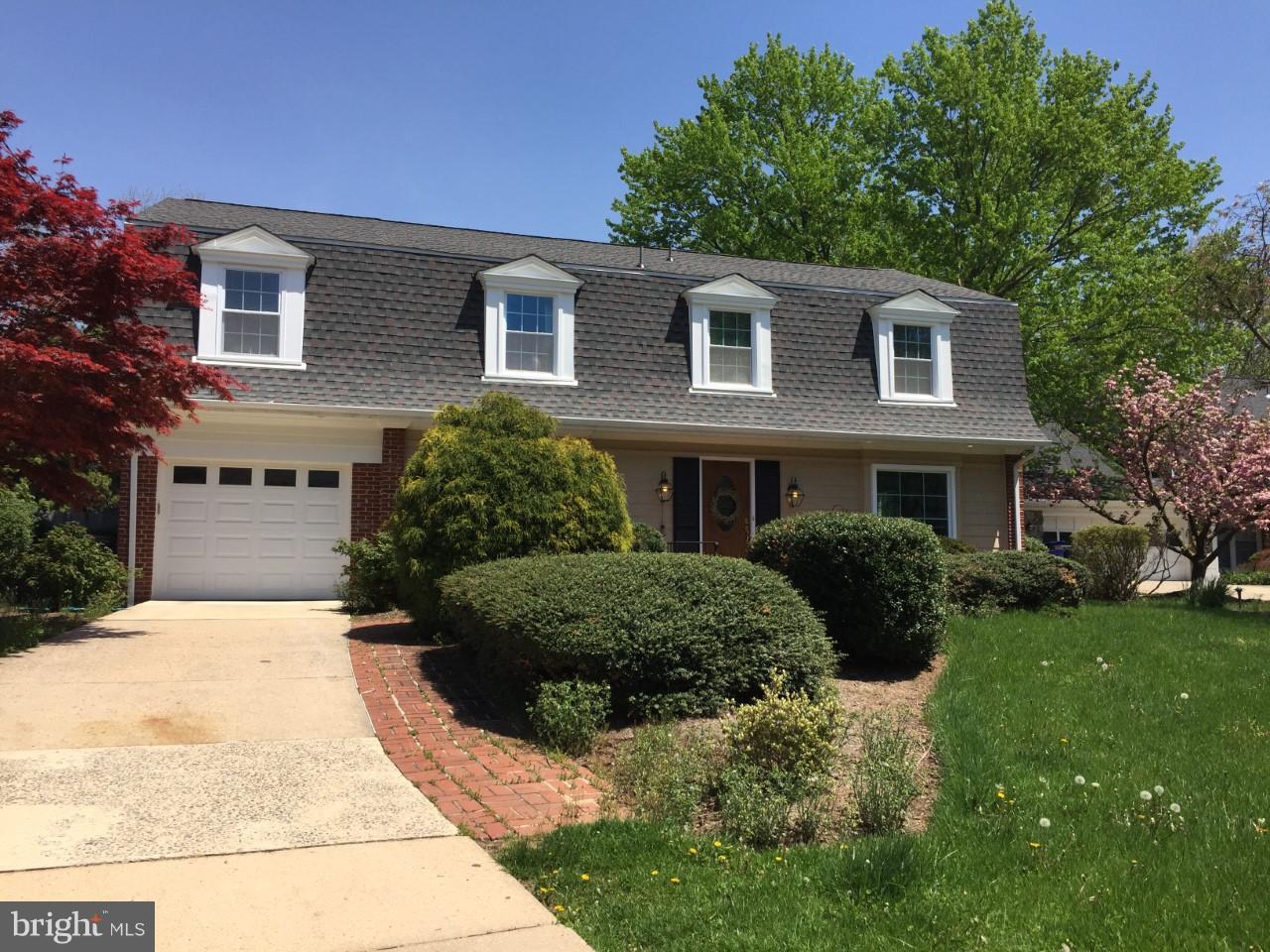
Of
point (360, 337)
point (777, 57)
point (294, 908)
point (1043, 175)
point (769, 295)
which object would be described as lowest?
point (294, 908)

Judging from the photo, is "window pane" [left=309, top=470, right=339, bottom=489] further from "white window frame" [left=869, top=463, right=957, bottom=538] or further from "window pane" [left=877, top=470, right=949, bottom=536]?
"window pane" [left=877, top=470, right=949, bottom=536]

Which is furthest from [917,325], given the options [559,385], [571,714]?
[571,714]

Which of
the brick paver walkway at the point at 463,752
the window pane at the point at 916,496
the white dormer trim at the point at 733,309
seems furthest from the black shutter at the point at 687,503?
the brick paver walkway at the point at 463,752

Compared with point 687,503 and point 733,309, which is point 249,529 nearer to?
point 687,503

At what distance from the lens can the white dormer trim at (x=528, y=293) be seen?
14.7 metres

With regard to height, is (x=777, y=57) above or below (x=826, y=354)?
above

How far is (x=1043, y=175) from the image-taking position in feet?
81.9

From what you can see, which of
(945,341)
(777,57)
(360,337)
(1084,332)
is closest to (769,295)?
(945,341)

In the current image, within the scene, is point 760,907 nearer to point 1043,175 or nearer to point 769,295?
point 769,295

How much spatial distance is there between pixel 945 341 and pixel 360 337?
9.87 m

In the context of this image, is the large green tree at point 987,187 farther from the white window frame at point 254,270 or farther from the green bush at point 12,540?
the green bush at point 12,540

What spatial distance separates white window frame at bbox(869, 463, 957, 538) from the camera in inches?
640

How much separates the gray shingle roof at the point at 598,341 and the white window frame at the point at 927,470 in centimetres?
77

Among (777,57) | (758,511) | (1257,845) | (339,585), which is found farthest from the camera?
(777,57)
